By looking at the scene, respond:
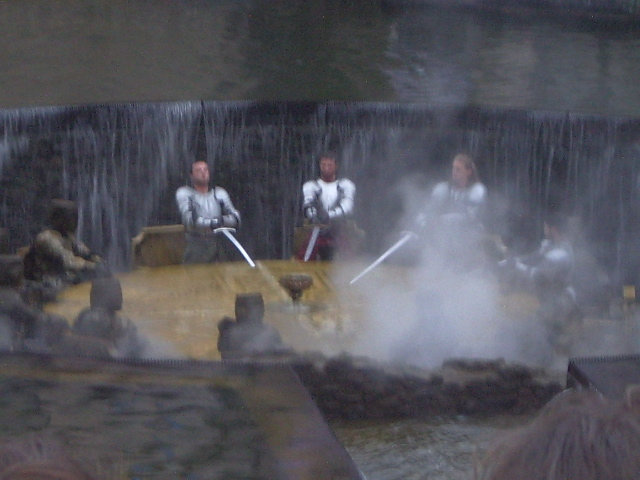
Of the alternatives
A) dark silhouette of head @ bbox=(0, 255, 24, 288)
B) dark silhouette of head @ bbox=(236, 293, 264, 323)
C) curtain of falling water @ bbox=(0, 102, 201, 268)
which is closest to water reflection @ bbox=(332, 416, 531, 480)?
dark silhouette of head @ bbox=(236, 293, 264, 323)

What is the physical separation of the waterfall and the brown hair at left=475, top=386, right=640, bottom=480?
832cm

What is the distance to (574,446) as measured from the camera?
48.3 inches

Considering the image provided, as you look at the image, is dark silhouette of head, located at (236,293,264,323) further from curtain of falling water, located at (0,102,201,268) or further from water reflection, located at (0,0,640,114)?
water reflection, located at (0,0,640,114)

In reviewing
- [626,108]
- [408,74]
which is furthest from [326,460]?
[408,74]

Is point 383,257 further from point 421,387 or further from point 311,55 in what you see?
point 311,55

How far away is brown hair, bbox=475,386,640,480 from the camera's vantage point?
1.20m

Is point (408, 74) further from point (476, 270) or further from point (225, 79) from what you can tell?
point (476, 270)

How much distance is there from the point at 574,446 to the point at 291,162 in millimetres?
9474

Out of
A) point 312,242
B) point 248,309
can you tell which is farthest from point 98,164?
point 248,309

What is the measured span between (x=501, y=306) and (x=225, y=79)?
269 inches

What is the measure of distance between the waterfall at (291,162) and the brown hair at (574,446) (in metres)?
8.32

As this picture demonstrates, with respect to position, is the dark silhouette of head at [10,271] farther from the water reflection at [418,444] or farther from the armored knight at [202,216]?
the water reflection at [418,444]

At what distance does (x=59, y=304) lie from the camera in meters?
7.19

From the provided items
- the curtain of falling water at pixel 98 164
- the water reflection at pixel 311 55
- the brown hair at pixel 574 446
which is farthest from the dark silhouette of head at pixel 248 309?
the water reflection at pixel 311 55
